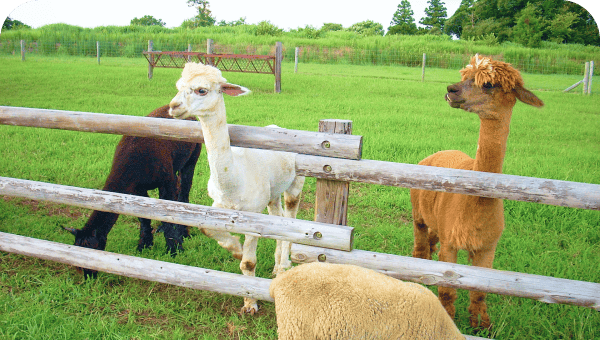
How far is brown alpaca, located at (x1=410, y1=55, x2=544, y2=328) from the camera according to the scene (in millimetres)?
3002

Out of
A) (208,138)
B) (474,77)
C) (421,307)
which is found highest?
(474,77)

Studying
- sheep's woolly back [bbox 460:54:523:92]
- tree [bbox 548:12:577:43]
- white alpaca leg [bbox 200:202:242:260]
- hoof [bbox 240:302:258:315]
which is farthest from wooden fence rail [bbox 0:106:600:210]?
tree [bbox 548:12:577:43]

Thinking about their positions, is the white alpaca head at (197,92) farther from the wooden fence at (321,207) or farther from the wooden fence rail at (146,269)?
the wooden fence rail at (146,269)

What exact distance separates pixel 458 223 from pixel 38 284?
350cm

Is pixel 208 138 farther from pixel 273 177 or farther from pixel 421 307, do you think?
pixel 421 307

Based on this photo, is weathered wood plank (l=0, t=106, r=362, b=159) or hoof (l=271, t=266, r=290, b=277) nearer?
weathered wood plank (l=0, t=106, r=362, b=159)

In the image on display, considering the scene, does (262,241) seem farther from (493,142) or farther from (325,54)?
(325,54)

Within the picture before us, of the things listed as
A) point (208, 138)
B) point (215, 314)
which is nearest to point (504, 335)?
point (215, 314)

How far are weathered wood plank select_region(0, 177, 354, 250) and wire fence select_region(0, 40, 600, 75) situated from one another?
2172 centimetres

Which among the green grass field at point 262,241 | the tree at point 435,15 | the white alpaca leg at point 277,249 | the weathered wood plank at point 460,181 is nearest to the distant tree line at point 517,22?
the tree at point 435,15

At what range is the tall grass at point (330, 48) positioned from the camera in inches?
977

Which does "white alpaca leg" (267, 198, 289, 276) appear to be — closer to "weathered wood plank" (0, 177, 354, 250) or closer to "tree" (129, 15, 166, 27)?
"weathered wood plank" (0, 177, 354, 250)

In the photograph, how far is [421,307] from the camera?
2148 millimetres

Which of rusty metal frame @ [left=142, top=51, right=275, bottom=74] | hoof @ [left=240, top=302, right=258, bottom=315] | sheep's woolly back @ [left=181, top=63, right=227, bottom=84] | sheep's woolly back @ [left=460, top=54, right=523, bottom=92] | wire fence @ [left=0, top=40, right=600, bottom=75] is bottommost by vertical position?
hoof @ [left=240, top=302, right=258, bottom=315]
